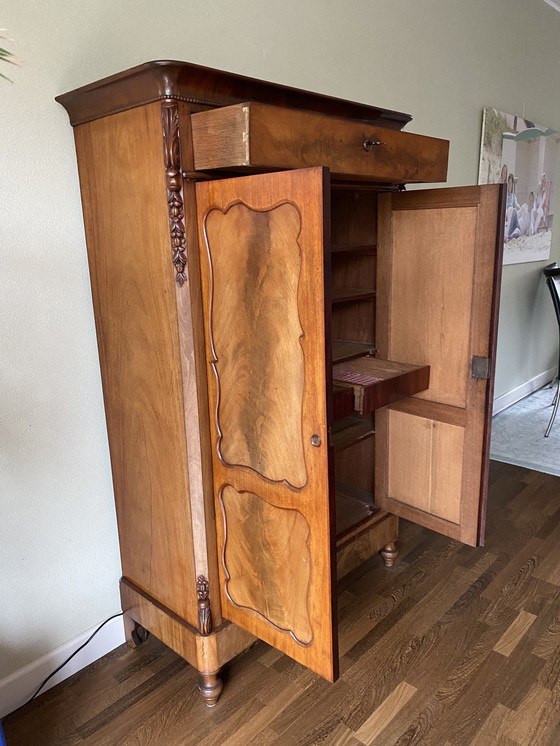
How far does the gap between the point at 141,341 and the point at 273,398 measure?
0.41 metres

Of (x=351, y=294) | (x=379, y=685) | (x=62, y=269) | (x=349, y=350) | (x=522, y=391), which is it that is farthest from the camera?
(x=522, y=391)

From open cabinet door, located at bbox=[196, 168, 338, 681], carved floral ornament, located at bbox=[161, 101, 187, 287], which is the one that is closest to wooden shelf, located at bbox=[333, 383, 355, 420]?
open cabinet door, located at bbox=[196, 168, 338, 681]

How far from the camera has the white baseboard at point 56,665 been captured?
1.56 metres

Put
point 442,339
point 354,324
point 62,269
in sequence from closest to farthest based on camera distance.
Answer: point 62,269, point 442,339, point 354,324

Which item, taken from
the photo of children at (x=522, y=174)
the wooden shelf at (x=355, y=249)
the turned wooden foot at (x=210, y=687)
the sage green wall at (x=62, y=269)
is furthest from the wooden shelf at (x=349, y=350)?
the photo of children at (x=522, y=174)

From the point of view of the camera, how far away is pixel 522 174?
3.52 metres

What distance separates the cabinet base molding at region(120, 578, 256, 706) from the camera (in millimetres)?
1536

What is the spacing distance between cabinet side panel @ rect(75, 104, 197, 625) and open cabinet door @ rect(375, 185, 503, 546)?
84 cm

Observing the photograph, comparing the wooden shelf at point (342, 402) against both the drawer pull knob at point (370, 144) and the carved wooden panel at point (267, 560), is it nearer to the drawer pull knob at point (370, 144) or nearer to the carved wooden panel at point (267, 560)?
the carved wooden panel at point (267, 560)

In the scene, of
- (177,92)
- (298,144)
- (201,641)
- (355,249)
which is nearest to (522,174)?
(355,249)

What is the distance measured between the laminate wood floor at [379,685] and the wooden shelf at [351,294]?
3.37 ft

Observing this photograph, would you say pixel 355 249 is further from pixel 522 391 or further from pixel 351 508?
pixel 522 391

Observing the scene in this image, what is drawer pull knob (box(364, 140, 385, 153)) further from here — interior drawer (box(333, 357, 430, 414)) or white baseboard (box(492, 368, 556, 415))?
white baseboard (box(492, 368, 556, 415))

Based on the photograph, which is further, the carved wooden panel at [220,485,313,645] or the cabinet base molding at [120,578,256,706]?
the cabinet base molding at [120,578,256,706]
